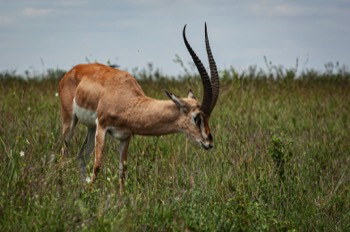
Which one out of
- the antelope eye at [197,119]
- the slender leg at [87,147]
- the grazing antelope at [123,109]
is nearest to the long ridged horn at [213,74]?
the grazing antelope at [123,109]

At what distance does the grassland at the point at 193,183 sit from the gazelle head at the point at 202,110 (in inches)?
12.7

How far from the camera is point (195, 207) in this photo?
18.7 ft

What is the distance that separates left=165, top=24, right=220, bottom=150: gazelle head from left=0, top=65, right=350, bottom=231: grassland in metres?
0.32

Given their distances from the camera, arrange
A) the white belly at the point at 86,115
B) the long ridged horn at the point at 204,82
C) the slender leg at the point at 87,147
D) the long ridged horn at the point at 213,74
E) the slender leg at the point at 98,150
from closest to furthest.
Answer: the long ridged horn at the point at 204,82 < the long ridged horn at the point at 213,74 < the slender leg at the point at 98,150 < the white belly at the point at 86,115 < the slender leg at the point at 87,147

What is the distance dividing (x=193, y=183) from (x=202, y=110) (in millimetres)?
1091

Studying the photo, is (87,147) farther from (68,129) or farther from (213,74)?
(213,74)

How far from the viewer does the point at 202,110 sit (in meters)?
7.16

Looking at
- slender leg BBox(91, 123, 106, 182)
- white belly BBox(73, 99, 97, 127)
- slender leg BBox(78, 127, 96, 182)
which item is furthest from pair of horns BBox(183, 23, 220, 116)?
slender leg BBox(78, 127, 96, 182)

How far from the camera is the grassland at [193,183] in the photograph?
5211mm

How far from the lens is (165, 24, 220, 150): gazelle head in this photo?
710cm

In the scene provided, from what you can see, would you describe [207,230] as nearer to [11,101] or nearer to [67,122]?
[67,122]

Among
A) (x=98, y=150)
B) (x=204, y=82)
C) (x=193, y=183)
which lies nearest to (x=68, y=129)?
(x=98, y=150)

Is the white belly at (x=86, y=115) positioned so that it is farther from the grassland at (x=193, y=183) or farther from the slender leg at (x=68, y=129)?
the grassland at (x=193, y=183)

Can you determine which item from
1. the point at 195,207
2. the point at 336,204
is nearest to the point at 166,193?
the point at 195,207
